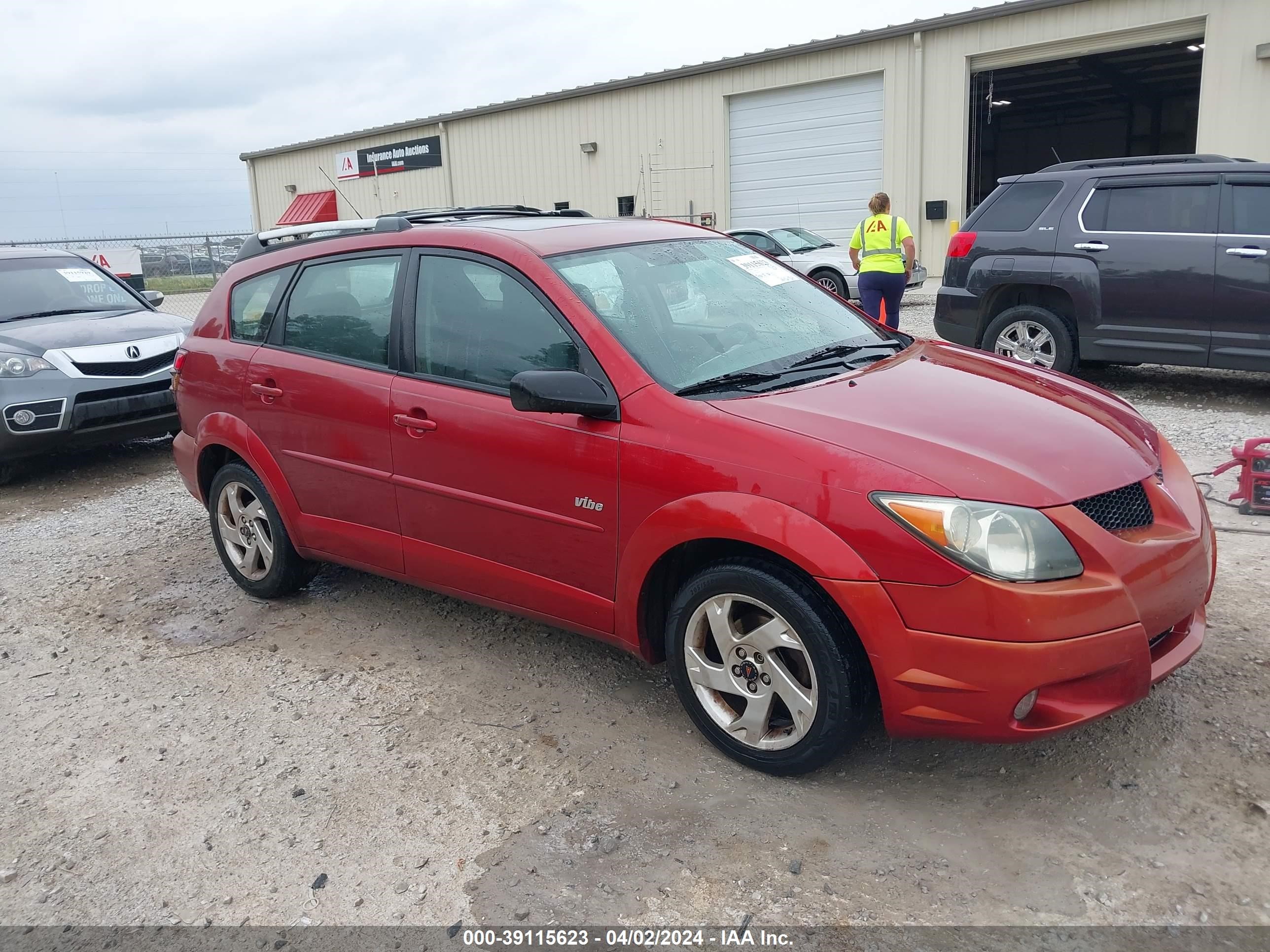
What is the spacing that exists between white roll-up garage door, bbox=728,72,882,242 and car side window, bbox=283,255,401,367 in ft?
56.1

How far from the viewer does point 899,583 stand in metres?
2.73

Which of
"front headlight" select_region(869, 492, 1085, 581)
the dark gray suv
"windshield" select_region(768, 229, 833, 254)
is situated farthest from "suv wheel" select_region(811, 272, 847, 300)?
"front headlight" select_region(869, 492, 1085, 581)

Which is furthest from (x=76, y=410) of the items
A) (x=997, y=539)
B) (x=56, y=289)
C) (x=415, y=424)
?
(x=997, y=539)

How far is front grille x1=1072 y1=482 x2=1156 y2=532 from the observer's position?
281 cm

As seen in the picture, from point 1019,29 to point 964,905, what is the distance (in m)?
18.5

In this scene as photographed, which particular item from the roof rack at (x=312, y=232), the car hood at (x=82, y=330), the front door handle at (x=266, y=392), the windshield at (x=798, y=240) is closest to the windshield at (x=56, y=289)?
the car hood at (x=82, y=330)

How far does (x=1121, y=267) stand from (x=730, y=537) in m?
6.42

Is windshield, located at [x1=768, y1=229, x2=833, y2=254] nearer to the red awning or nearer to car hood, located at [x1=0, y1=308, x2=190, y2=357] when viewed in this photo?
car hood, located at [x1=0, y1=308, x2=190, y2=357]

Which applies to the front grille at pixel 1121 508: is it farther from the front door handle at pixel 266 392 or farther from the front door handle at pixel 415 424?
the front door handle at pixel 266 392

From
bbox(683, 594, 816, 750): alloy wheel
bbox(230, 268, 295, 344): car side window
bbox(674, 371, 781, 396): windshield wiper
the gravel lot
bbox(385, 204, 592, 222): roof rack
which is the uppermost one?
bbox(385, 204, 592, 222): roof rack

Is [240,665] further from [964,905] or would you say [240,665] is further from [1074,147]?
[1074,147]

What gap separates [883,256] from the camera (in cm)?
948

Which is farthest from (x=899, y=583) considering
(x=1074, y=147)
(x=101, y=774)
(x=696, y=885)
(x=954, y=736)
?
(x=1074, y=147)

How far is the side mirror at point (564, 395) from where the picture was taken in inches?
127
